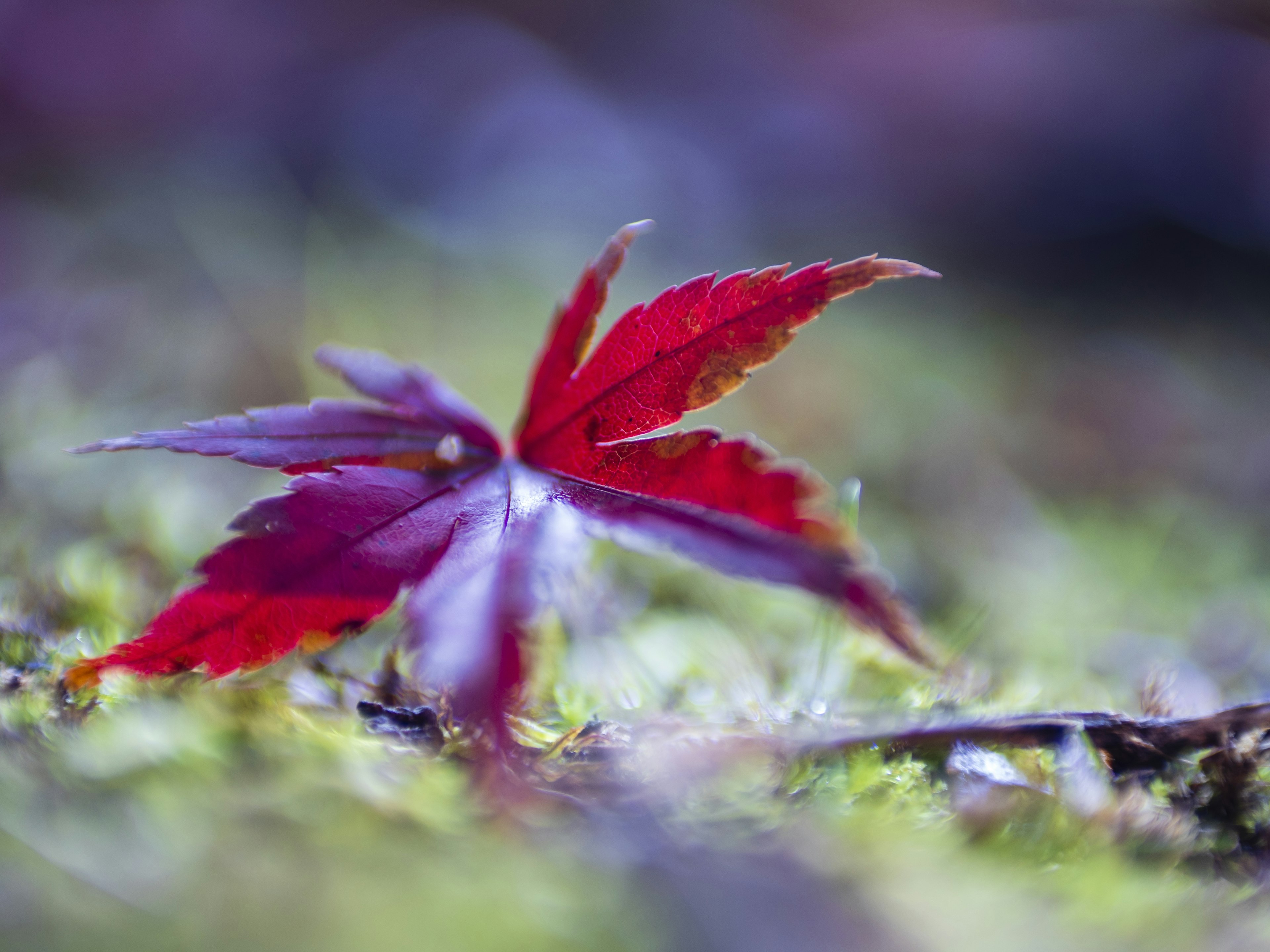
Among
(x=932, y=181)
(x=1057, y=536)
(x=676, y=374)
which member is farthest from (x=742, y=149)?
(x=676, y=374)

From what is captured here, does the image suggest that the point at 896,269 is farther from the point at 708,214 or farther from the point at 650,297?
the point at 708,214

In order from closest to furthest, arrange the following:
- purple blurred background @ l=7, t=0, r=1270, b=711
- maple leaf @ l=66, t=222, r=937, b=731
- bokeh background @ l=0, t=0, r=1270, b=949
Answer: maple leaf @ l=66, t=222, r=937, b=731 → bokeh background @ l=0, t=0, r=1270, b=949 → purple blurred background @ l=7, t=0, r=1270, b=711

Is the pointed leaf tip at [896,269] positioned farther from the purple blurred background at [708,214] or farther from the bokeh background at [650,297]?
the purple blurred background at [708,214]

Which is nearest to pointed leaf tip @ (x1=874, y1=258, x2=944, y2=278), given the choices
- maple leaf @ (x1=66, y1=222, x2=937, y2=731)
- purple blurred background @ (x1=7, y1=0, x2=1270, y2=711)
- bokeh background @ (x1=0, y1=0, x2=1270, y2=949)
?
maple leaf @ (x1=66, y1=222, x2=937, y2=731)

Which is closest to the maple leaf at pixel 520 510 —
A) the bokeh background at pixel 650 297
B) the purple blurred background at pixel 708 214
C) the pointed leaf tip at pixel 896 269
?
the pointed leaf tip at pixel 896 269

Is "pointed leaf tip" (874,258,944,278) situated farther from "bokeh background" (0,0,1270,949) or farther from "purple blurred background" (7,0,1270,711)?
"purple blurred background" (7,0,1270,711)

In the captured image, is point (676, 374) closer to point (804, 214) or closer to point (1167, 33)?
point (804, 214)
